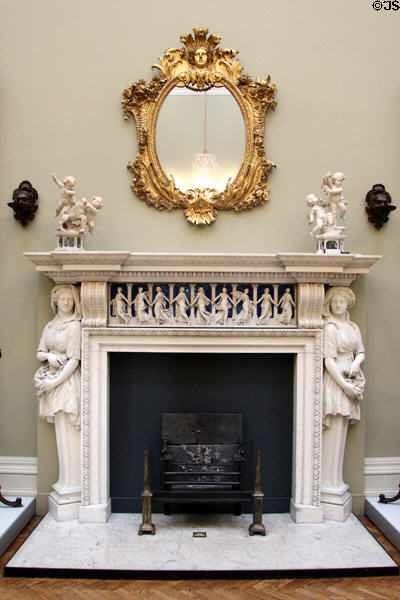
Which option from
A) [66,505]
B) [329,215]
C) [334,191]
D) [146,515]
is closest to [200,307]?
[329,215]

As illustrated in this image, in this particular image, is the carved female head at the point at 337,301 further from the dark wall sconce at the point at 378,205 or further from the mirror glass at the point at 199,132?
the mirror glass at the point at 199,132

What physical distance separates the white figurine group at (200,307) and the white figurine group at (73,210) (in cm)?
50

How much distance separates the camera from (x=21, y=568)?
9.53 ft

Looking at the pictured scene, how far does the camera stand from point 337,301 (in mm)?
3475

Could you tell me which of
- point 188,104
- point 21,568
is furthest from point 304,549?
point 188,104

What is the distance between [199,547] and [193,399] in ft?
3.22

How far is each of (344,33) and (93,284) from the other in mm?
2585

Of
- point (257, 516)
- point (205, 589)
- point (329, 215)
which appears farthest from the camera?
point (329, 215)

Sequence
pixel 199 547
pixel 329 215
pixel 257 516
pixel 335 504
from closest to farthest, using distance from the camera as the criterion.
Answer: pixel 199 547
pixel 257 516
pixel 329 215
pixel 335 504

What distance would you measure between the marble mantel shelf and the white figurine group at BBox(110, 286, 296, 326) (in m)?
0.11

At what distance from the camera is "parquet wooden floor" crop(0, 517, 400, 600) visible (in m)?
2.76

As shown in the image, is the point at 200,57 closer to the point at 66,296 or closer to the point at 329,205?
the point at 329,205

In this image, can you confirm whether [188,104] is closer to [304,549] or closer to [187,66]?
[187,66]

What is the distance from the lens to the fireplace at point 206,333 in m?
3.39
